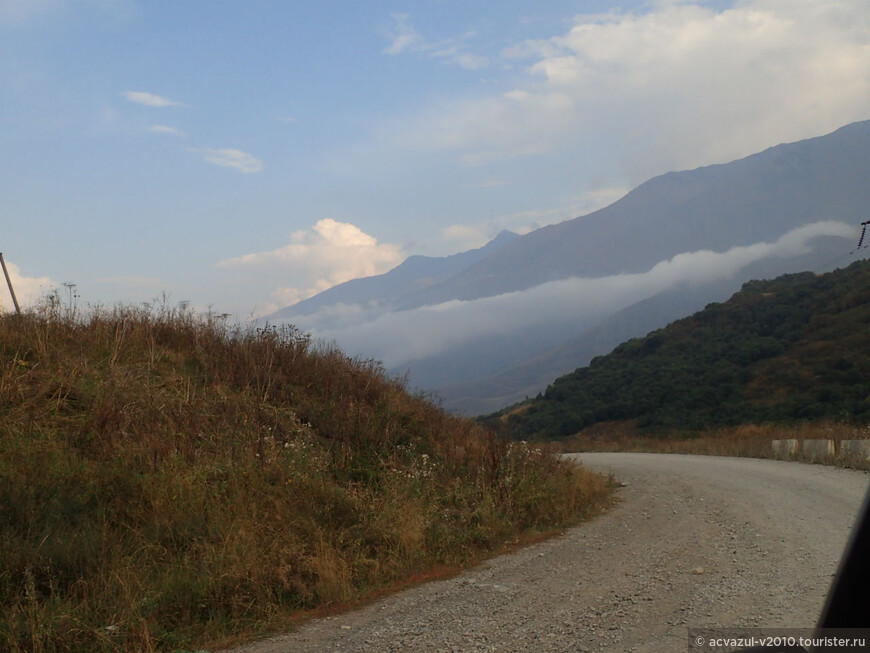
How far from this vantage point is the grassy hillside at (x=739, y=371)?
122ft

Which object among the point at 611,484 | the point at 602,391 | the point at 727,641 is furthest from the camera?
the point at 602,391

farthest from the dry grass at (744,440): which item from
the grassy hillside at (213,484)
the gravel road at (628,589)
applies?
the grassy hillside at (213,484)

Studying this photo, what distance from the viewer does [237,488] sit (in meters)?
8.10

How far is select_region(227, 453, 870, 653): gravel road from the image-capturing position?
5.32 meters

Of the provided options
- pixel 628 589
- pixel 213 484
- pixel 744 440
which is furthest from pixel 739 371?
pixel 213 484

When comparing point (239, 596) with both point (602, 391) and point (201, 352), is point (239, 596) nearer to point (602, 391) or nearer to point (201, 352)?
point (201, 352)

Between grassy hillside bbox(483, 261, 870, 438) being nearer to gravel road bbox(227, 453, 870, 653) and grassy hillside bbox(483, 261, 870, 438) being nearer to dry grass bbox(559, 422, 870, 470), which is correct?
dry grass bbox(559, 422, 870, 470)

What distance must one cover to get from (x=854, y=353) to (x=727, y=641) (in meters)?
42.6

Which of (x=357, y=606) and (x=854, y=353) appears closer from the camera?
(x=357, y=606)

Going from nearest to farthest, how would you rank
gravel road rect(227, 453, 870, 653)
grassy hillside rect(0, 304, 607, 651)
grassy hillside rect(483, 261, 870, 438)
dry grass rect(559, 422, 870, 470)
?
gravel road rect(227, 453, 870, 653), grassy hillside rect(0, 304, 607, 651), dry grass rect(559, 422, 870, 470), grassy hillside rect(483, 261, 870, 438)

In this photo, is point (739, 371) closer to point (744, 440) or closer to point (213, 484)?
point (744, 440)

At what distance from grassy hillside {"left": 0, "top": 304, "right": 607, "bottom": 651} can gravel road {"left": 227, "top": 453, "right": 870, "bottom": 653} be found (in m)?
0.74

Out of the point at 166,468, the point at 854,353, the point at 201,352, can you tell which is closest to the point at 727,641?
the point at 166,468

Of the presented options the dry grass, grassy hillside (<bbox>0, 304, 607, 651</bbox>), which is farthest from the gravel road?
the dry grass
